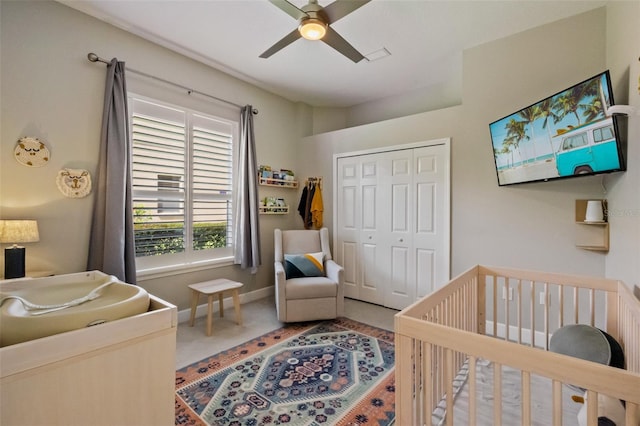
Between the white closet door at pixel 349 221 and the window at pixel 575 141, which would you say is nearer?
the window at pixel 575 141

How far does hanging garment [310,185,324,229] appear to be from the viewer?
406 centimetres

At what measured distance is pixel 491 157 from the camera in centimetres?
276

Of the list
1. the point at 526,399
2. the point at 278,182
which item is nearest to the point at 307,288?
the point at 278,182

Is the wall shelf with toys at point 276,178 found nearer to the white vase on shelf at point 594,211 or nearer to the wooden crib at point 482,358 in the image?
the wooden crib at point 482,358

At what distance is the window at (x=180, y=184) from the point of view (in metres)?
2.78

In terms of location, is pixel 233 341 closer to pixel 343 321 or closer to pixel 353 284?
pixel 343 321

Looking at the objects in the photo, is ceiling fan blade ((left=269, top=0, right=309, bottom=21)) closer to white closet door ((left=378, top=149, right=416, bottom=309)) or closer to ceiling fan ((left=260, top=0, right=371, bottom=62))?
ceiling fan ((left=260, top=0, right=371, bottom=62))

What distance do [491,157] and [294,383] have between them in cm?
263

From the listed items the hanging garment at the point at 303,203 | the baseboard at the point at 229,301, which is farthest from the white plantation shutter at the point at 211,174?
the hanging garment at the point at 303,203

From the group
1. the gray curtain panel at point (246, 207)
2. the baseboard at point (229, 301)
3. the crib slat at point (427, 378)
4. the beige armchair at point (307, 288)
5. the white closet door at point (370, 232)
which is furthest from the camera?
the white closet door at point (370, 232)

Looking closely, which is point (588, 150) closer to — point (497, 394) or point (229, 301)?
point (497, 394)

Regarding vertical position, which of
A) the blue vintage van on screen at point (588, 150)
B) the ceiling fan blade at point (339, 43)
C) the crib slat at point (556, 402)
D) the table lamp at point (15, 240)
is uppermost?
the ceiling fan blade at point (339, 43)

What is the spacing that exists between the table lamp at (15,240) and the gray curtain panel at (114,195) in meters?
0.47

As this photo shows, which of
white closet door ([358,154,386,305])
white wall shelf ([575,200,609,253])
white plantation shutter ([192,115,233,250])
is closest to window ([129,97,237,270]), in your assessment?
white plantation shutter ([192,115,233,250])
